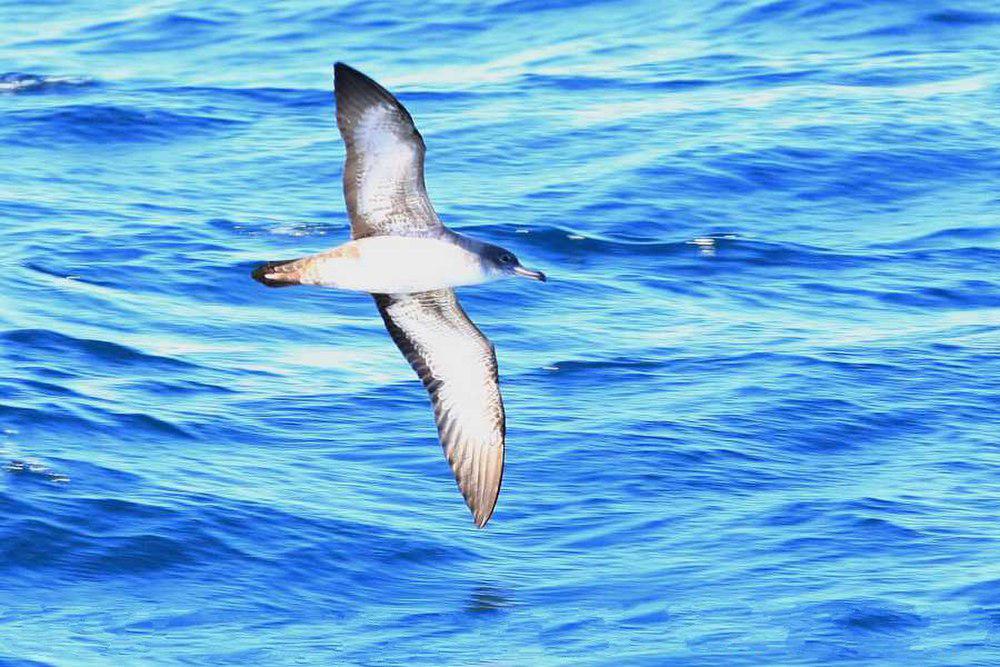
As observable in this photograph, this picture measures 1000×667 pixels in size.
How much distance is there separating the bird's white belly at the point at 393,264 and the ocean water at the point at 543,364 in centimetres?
228

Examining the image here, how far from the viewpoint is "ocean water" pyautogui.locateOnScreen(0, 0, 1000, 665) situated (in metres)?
11.1

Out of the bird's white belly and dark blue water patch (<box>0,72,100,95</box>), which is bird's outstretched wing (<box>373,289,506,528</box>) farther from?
dark blue water patch (<box>0,72,100,95</box>)

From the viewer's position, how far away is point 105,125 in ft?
63.9

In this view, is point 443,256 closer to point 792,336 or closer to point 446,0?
point 792,336

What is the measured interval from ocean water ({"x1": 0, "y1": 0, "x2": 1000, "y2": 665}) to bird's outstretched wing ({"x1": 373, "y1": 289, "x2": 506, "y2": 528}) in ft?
2.88

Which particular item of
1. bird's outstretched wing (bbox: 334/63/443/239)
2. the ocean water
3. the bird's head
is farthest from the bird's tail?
the ocean water

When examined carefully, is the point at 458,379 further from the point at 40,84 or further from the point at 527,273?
the point at 40,84

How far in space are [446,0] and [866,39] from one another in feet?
18.1

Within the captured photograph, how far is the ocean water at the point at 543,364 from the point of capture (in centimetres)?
1112

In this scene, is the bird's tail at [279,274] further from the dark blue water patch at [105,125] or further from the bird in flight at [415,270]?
the dark blue water patch at [105,125]

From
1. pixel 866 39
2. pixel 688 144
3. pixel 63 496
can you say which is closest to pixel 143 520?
pixel 63 496

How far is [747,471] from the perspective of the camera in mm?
12742

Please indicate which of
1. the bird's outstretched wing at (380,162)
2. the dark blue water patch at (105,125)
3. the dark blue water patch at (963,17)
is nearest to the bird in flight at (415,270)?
the bird's outstretched wing at (380,162)

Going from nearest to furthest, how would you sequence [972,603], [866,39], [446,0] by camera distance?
[972,603] < [866,39] < [446,0]
